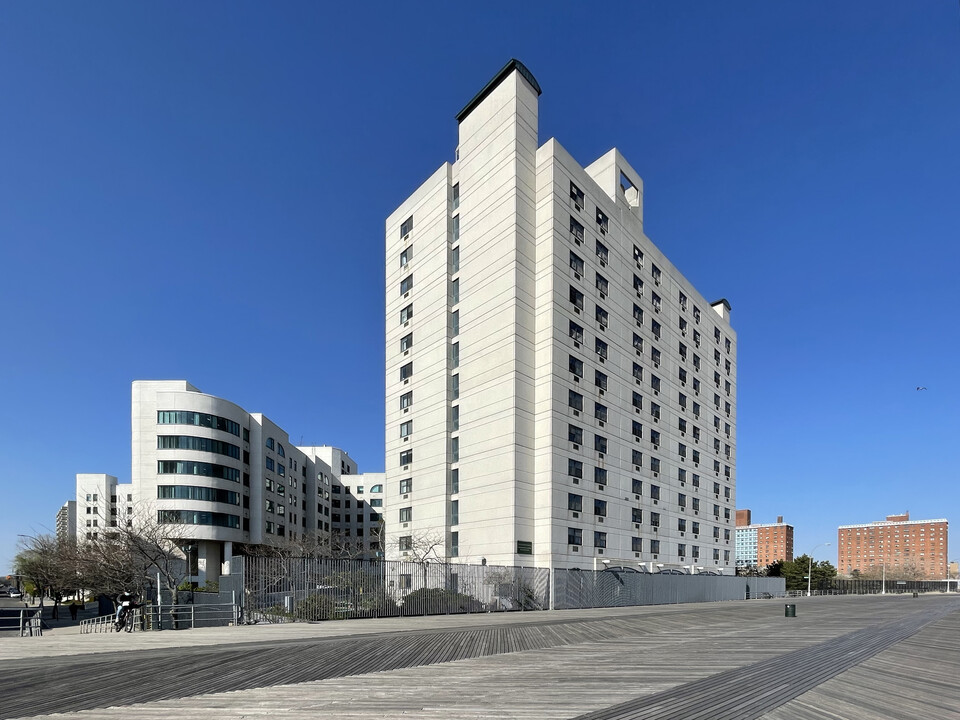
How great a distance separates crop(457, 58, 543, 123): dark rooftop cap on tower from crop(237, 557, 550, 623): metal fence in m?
35.6

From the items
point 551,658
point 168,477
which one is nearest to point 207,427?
point 168,477

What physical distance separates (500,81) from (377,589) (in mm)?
37822

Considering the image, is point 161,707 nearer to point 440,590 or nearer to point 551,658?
point 551,658

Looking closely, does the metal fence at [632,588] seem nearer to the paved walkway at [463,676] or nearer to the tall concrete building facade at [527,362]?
the tall concrete building facade at [527,362]

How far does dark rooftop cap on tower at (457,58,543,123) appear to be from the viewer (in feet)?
155

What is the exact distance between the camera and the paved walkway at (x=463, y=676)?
11.4 metres

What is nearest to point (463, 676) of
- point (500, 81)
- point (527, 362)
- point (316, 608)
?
point (316, 608)

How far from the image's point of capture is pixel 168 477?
7425cm

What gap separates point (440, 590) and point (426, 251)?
30.6 metres

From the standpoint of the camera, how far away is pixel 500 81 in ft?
160

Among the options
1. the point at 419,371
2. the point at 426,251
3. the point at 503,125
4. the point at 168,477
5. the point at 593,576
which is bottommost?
the point at 593,576

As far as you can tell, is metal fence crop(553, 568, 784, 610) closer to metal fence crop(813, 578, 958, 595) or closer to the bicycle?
the bicycle

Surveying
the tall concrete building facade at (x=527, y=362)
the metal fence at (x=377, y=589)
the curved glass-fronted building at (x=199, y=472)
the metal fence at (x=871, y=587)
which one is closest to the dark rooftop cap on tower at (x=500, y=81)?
the tall concrete building facade at (x=527, y=362)

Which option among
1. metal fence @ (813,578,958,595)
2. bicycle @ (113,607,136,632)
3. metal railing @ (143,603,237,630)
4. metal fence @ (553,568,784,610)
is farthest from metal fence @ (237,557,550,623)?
metal fence @ (813,578,958,595)
